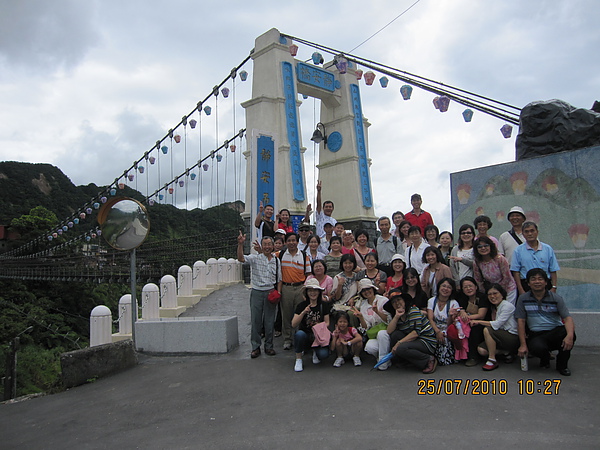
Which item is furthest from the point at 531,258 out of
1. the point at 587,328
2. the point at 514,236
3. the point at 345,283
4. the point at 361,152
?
the point at 361,152

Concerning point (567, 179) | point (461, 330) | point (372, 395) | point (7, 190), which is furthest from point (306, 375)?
point (7, 190)

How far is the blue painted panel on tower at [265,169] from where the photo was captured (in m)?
7.93

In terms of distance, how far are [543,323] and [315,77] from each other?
8583mm

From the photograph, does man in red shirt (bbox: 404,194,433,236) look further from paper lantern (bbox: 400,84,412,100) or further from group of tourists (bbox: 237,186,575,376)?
paper lantern (bbox: 400,84,412,100)

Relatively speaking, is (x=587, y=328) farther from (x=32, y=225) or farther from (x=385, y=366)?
(x=32, y=225)

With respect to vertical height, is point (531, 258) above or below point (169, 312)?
above

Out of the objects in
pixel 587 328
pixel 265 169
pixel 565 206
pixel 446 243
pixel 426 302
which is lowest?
pixel 587 328

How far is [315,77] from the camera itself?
10570mm

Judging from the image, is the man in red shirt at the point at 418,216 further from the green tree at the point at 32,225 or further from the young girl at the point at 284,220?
the green tree at the point at 32,225

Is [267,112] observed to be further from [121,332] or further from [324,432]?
[324,432]

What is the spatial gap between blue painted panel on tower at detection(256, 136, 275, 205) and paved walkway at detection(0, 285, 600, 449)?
4.28 metres

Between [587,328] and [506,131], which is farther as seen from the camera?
[506,131]
